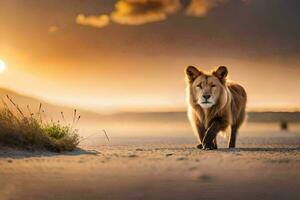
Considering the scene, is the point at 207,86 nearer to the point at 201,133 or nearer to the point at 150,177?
the point at 201,133

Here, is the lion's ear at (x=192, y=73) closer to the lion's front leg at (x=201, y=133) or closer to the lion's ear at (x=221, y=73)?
the lion's ear at (x=221, y=73)

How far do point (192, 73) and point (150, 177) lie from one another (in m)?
5.12

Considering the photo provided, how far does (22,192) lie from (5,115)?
18.2 feet

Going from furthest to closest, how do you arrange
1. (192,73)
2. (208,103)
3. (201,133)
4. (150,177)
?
(201,133), (192,73), (208,103), (150,177)

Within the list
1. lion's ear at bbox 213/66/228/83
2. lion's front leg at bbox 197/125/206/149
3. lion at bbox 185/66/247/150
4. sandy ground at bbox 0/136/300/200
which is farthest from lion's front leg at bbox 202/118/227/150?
sandy ground at bbox 0/136/300/200

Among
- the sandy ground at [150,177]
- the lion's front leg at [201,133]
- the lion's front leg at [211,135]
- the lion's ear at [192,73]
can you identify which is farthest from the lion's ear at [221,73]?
the sandy ground at [150,177]

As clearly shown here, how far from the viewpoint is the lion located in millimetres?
11469

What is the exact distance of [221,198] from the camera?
18.4ft

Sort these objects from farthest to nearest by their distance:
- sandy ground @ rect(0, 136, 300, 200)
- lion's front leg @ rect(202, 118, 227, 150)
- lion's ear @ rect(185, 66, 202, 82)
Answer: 1. lion's ear @ rect(185, 66, 202, 82)
2. lion's front leg @ rect(202, 118, 227, 150)
3. sandy ground @ rect(0, 136, 300, 200)

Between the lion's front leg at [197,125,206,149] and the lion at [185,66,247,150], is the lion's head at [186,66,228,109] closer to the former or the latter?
the lion at [185,66,247,150]

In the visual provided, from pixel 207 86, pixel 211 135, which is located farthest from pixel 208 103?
pixel 211 135

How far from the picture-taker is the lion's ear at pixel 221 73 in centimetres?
1176

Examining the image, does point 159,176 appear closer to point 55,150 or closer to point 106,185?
point 106,185

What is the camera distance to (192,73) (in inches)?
464
